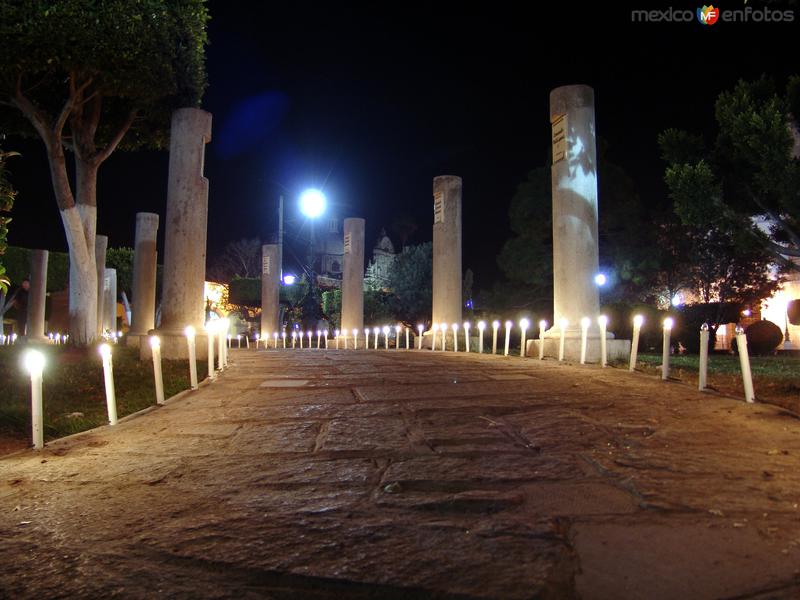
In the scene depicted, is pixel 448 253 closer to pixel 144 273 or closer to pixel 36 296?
pixel 144 273

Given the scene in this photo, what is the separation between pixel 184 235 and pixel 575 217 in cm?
730

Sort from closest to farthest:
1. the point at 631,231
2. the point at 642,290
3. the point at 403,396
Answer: the point at 403,396
the point at 631,231
the point at 642,290

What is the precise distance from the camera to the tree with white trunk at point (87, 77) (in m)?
11.0

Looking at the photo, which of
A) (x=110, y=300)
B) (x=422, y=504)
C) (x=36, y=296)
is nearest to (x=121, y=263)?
(x=110, y=300)

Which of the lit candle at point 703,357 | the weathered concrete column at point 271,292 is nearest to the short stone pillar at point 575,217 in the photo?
the lit candle at point 703,357

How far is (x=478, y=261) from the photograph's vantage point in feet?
108

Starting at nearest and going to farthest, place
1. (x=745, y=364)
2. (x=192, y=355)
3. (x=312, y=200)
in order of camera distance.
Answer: (x=745, y=364) → (x=192, y=355) → (x=312, y=200)

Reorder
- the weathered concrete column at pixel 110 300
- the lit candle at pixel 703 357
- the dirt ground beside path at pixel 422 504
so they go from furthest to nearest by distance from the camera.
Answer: the weathered concrete column at pixel 110 300 < the lit candle at pixel 703 357 < the dirt ground beside path at pixel 422 504

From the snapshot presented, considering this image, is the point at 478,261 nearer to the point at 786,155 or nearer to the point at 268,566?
the point at 786,155

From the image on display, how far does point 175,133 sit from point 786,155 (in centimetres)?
1098

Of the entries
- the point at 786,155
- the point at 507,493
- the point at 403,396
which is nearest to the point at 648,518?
the point at 507,493

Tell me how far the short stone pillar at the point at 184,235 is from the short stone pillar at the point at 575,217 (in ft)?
22.0

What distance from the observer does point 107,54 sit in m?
11.7

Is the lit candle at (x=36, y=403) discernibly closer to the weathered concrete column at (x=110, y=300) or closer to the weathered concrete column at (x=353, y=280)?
the weathered concrete column at (x=353, y=280)
